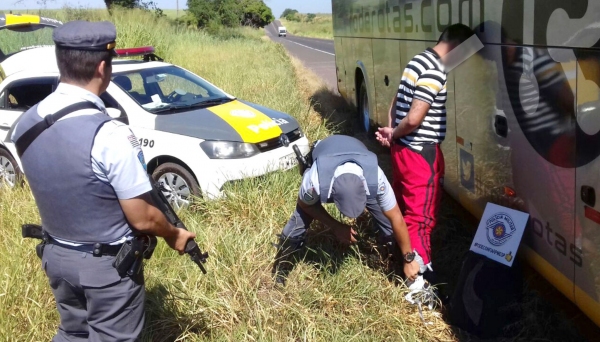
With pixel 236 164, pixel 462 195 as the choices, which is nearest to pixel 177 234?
pixel 462 195

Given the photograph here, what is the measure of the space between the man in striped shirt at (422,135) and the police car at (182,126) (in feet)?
6.46

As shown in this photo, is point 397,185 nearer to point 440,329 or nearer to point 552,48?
point 440,329

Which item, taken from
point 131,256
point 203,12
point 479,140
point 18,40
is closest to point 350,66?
point 479,140

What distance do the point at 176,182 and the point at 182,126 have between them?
551mm

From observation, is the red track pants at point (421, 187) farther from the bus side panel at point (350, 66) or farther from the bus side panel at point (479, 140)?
the bus side panel at point (350, 66)

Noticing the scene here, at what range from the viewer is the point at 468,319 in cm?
367

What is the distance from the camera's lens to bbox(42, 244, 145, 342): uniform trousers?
2.49m

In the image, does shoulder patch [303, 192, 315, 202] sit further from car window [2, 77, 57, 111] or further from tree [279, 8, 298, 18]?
tree [279, 8, 298, 18]

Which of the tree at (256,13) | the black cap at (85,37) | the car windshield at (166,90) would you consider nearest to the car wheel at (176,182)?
the car windshield at (166,90)

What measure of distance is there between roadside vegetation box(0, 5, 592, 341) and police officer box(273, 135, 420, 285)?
0.78ft

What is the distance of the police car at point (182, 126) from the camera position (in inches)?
227

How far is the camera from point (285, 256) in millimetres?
4375

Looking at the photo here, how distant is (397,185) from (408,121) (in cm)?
63

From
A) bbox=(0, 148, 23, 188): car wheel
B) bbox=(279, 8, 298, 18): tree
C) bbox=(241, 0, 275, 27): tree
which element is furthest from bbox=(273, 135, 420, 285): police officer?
bbox=(279, 8, 298, 18): tree
